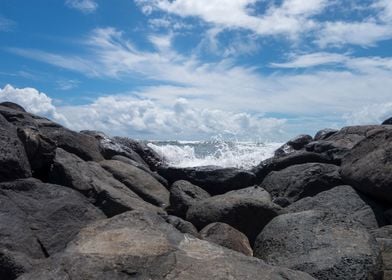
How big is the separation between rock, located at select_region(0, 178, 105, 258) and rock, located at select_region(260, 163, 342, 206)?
15.4 feet

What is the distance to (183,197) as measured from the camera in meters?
9.46

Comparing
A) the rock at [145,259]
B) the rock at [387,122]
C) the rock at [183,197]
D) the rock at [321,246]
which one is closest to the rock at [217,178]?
Answer: the rock at [183,197]

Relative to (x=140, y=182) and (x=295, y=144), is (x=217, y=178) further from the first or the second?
(x=295, y=144)

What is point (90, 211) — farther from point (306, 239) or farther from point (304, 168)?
point (304, 168)

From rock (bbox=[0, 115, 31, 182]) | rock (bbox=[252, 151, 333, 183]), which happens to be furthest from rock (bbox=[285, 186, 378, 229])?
rock (bbox=[0, 115, 31, 182])

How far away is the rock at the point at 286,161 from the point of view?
39.8 ft

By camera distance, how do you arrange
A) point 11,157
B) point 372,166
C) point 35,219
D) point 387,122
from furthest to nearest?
point 387,122 < point 372,166 < point 11,157 < point 35,219

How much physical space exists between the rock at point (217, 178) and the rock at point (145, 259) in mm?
6468

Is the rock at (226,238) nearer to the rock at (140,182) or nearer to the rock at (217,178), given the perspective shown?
the rock at (140,182)

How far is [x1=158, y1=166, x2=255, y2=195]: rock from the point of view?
1138cm

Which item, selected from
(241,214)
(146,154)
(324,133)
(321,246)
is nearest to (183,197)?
(241,214)

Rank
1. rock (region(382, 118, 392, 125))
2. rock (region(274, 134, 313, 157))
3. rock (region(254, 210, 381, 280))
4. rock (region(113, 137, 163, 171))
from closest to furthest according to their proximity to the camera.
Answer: rock (region(254, 210, 381, 280)) → rock (region(113, 137, 163, 171)) → rock (region(274, 134, 313, 157)) → rock (region(382, 118, 392, 125))

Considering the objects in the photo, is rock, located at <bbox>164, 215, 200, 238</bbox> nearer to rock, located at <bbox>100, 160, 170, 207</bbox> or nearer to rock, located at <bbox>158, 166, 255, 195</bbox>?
rock, located at <bbox>100, 160, 170, 207</bbox>

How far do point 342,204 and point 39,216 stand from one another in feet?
16.7
